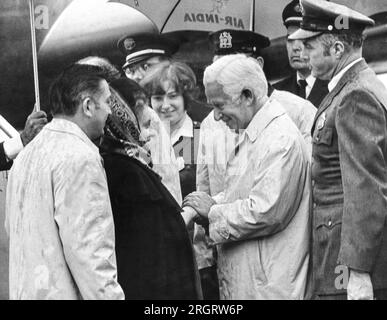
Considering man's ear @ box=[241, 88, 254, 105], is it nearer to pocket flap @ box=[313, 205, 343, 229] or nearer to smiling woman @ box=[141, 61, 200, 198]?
pocket flap @ box=[313, 205, 343, 229]

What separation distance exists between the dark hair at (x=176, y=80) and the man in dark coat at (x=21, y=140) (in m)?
0.68

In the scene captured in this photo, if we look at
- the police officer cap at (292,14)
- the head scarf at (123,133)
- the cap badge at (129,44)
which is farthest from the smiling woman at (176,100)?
the head scarf at (123,133)

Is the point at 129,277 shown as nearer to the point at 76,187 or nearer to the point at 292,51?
the point at 76,187

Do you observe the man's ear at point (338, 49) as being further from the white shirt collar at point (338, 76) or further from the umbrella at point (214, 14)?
the umbrella at point (214, 14)

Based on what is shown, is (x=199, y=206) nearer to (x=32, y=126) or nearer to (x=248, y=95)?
(x=248, y=95)

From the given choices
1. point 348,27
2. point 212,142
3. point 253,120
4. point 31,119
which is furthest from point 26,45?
point 348,27

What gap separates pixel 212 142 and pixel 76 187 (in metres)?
1.59

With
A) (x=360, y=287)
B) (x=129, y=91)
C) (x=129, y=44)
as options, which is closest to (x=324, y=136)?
(x=360, y=287)

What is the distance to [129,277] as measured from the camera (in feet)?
15.6

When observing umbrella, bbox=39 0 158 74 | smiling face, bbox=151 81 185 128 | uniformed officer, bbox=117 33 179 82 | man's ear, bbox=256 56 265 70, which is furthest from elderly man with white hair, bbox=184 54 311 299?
umbrella, bbox=39 0 158 74

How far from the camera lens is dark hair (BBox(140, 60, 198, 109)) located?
5.91m

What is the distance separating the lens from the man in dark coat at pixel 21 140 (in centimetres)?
548

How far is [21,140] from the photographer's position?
5531mm

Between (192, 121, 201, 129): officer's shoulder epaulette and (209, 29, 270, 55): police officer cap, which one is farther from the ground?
(209, 29, 270, 55): police officer cap
